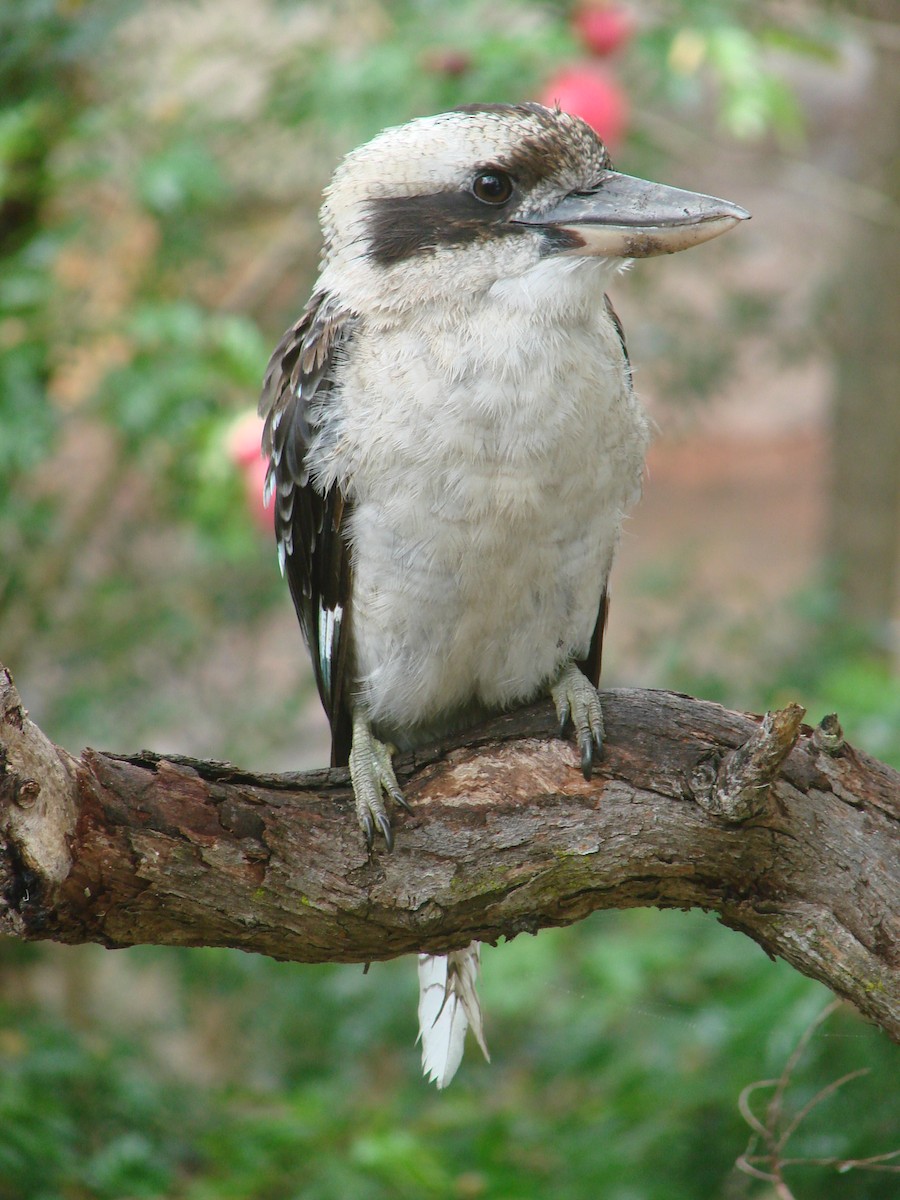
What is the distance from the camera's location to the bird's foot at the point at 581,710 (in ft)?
5.62

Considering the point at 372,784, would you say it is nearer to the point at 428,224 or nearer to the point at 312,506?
the point at 312,506

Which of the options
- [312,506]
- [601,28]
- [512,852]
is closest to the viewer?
[512,852]

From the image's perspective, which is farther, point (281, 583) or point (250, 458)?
point (281, 583)

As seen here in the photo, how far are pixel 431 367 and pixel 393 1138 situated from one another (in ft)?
5.17

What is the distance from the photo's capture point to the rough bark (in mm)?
1474

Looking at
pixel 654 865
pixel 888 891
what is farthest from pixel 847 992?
pixel 654 865

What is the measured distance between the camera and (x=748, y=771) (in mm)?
1472

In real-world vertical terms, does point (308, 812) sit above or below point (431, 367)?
below

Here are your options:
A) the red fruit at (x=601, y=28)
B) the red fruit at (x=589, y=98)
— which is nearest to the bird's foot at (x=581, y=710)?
the red fruit at (x=589, y=98)

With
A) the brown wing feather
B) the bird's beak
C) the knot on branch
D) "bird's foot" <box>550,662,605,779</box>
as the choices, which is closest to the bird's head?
the bird's beak

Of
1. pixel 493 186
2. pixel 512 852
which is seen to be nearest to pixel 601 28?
pixel 493 186

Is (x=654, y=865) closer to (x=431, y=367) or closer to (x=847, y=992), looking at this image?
(x=847, y=992)

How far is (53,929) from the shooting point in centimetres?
143

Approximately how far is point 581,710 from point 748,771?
1.21 feet
